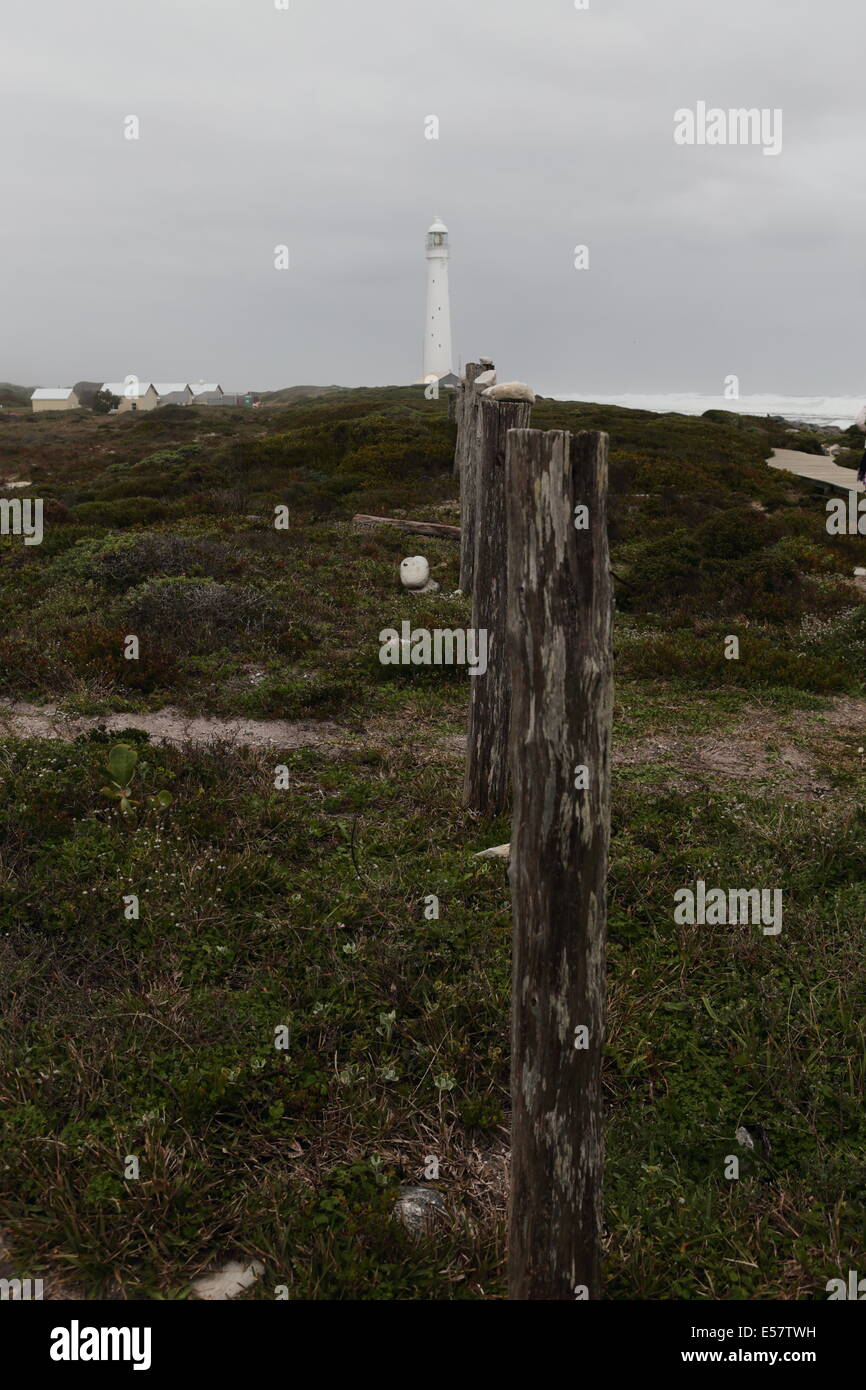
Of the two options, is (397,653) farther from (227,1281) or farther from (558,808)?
(558,808)

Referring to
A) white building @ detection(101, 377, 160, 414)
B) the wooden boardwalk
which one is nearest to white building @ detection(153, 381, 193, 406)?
white building @ detection(101, 377, 160, 414)

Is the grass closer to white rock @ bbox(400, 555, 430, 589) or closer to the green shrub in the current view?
the green shrub

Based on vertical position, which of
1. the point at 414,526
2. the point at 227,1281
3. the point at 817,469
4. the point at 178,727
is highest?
the point at 817,469

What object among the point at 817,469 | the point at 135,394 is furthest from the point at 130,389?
the point at 817,469

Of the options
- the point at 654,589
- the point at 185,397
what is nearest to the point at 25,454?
the point at 654,589

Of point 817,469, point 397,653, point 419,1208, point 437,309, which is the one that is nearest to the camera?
point 419,1208

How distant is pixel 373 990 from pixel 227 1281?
5.09 feet

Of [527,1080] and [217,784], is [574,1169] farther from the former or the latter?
[217,784]

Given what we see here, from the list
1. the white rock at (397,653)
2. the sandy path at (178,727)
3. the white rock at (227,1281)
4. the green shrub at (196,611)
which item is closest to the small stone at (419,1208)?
the white rock at (227,1281)

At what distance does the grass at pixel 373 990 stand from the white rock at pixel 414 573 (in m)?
3.33

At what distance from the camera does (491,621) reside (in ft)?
22.7

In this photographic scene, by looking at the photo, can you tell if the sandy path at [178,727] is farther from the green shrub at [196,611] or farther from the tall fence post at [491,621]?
the green shrub at [196,611]

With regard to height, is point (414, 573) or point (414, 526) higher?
point (414, 526)

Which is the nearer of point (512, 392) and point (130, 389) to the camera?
point (512, 392)
